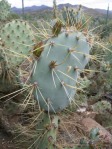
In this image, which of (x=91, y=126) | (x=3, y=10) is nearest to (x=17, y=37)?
(x=91, y=126)

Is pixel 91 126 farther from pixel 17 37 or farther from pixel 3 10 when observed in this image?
pixel 3 10

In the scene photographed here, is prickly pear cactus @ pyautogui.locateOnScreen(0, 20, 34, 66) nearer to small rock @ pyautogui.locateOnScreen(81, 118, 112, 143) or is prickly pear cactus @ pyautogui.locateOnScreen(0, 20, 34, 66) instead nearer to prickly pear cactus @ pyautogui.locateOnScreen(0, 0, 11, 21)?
small rock @ pyautogui.locateOnScreen(81, 118, 112, 143)

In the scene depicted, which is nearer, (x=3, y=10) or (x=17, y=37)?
(x=17, y=37)

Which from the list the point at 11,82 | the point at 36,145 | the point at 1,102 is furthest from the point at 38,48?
the point at 1,102

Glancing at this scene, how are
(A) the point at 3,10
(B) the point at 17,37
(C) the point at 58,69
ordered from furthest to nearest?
(A) the point at 3,10 < (B) the point at 17,37 < (C) the point at 58,69

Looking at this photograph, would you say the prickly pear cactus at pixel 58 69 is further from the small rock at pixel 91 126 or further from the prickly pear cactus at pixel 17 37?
the small rock at pixel 91 126

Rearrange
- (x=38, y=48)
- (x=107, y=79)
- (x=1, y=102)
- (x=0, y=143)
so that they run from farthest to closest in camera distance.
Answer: (x=107, y=79) < (x=1, y=102) < (x=0, y=143) < (x=38, y=48)

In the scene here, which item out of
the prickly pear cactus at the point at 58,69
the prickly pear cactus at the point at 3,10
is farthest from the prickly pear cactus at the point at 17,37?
the prickly pear cactus at the point at 3,10

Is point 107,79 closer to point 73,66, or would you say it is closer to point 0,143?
point 0,143
